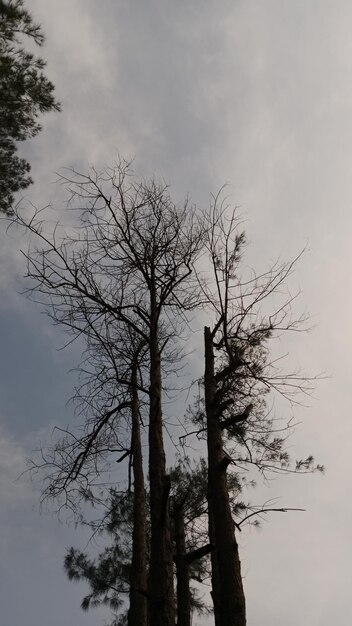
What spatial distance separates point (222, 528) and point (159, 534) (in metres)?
0.59

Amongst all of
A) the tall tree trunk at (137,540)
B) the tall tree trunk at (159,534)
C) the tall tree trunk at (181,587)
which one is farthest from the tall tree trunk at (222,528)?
the tall tree trunk at (181,587)

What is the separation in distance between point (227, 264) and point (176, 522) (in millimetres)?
5158

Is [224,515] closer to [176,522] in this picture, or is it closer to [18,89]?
[176,522]

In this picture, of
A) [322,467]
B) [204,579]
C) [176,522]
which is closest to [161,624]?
[322,467]

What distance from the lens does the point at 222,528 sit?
4.89 meters

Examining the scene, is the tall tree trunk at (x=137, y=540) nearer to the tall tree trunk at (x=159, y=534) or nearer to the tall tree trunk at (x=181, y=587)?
the tall tree trunk at (x=181, y=587)

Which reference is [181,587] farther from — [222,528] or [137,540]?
[222,528]

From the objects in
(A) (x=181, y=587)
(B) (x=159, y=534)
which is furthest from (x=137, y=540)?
(B) (x=159, y=534)

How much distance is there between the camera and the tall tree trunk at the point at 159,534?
4.52 m

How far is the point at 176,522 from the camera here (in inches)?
358

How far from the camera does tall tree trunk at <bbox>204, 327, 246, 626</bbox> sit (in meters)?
4.40

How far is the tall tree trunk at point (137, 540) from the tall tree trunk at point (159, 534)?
6.03 feet

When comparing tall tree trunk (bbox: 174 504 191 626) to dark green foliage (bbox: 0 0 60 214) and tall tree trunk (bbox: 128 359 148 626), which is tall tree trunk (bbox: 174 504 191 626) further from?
dark green foliage (bbox: 0 0 60 214)

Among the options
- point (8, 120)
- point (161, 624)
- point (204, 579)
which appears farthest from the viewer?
point (204, 579)
